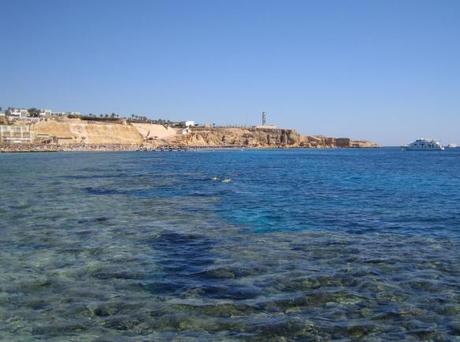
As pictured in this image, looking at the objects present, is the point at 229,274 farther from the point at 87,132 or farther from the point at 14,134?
the point at 87,132

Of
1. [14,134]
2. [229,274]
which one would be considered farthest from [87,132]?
[229,274]

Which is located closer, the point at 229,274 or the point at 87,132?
the point at 229,274

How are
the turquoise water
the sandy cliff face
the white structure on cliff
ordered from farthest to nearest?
the sandy cliff face < the white structure on cliff < the turquoise water

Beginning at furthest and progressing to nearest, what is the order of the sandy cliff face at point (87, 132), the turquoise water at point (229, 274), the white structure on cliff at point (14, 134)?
the sandy cliff face at point (87, 132) → the white structure on cliff at point (14, 134) → the turquoise water at point (229, 274)

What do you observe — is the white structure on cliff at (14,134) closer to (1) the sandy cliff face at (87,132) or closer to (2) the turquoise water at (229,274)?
(1) the sandy cliff face at (87,132)

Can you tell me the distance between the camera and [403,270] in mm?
11086

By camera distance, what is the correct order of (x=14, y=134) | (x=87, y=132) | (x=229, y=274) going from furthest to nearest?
(x=87, y=132)
(x=14, y=134)
(x=229, y=274)

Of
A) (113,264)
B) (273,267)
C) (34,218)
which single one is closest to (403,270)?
(273,267)

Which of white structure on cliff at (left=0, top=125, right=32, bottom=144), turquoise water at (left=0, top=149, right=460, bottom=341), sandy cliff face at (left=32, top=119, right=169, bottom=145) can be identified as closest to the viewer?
turquoise water at (left=0, top=149, right=460, bottom=341)

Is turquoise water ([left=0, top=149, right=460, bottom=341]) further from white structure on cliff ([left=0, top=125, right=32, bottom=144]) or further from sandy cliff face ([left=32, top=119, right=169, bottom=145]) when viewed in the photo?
sandy cliff face ([left=32, top=119, right=169, bottom=145])

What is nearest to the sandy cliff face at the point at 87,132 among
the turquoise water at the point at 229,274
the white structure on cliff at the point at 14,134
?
the white structure on cliff at the point at 14,134

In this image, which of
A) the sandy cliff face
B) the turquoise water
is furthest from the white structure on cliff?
the turquoise water

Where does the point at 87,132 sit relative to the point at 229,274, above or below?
above

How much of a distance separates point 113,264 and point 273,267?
160 inches
